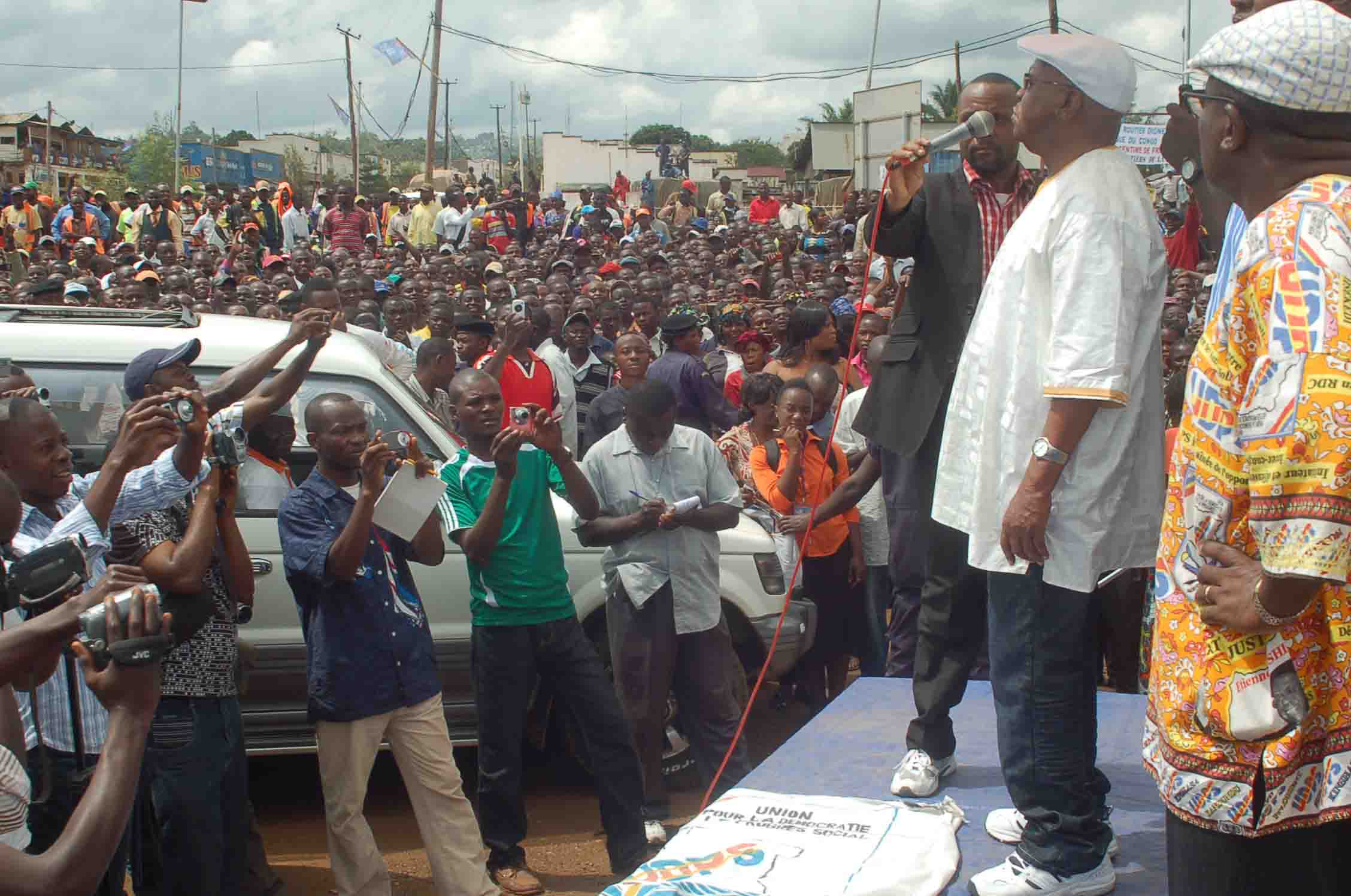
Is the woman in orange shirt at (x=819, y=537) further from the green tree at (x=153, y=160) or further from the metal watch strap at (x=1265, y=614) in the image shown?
the green tree at (x=153, y=160)

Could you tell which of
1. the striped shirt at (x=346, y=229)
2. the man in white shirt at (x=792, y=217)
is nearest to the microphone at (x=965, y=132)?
the striped shirt at (x=346, y=229)

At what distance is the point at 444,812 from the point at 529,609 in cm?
82

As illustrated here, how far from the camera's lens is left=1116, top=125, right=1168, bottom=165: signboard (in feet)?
47.2

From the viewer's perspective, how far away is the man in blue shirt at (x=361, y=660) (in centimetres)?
438

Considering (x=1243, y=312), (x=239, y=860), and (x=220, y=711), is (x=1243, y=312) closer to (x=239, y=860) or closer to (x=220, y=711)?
(x=220, y=711)

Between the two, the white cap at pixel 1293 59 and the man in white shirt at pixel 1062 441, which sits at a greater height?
the white cap at pixel 1293 59

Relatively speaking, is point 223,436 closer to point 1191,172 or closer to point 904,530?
point 904,530

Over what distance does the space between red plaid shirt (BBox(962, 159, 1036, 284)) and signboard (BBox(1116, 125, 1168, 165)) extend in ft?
37.6

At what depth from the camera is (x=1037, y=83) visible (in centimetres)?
289

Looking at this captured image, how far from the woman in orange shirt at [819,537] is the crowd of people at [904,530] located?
2 cm

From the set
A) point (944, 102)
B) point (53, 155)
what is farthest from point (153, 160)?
point (944, 102)

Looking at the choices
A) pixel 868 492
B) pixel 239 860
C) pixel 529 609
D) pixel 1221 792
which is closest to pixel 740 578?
pixel 868 492

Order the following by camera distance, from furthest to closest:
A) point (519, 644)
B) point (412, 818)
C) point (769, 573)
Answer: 1. point (769, 573)
2. point (412, 818)
3. point (519, 644)

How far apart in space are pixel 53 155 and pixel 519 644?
51.9 meters
